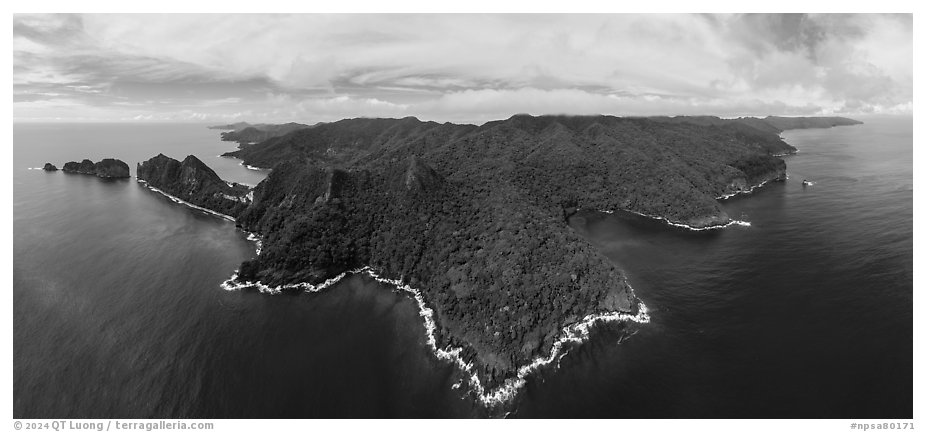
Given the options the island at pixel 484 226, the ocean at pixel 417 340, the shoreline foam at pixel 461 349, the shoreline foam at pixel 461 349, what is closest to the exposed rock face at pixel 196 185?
the island at pixel 484 226

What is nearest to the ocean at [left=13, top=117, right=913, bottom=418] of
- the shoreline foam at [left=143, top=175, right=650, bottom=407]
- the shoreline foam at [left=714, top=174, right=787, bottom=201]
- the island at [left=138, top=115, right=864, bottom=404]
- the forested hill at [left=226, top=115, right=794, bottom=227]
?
the shoreline foam at [left=143, top=175, right=650, bottom=407]

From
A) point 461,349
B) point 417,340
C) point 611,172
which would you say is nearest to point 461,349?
point 461,349

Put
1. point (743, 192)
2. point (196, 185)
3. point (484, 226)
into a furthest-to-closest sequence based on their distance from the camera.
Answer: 1. point (743, 192)
2. point (196, 185)
3. point (484, 226)

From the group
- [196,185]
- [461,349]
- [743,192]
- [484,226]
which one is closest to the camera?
[461,349]

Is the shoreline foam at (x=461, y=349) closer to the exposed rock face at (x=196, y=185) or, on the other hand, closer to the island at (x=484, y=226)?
the island at (x=484, y=226)

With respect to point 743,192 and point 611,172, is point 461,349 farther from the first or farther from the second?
point 743,192

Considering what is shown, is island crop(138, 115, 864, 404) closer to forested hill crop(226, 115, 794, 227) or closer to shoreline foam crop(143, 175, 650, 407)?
shoreline foam crop(143, 175, 650, 407)
